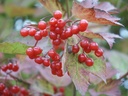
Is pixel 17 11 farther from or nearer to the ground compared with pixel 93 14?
nearer to the ground

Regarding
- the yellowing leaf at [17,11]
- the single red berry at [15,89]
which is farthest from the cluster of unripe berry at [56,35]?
the yellowing leaf at [17,11]


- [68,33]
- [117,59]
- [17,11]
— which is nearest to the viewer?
[68,33]

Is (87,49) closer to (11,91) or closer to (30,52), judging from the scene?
(30,52)

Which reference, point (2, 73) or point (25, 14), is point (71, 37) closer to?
point (2, 73)

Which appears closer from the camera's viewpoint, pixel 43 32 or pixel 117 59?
pixel 43 32

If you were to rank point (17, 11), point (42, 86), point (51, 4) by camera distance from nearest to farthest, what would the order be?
1. point (51, 4)
2. point (42, 86)
3. point (17, 11)

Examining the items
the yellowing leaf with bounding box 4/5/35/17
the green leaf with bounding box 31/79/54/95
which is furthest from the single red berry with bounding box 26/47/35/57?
the yellowing leaf with bounding box 4/5/35/17

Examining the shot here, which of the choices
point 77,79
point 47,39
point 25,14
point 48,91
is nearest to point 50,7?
point 47,39

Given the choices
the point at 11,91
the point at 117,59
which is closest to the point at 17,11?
the point at 117,59
